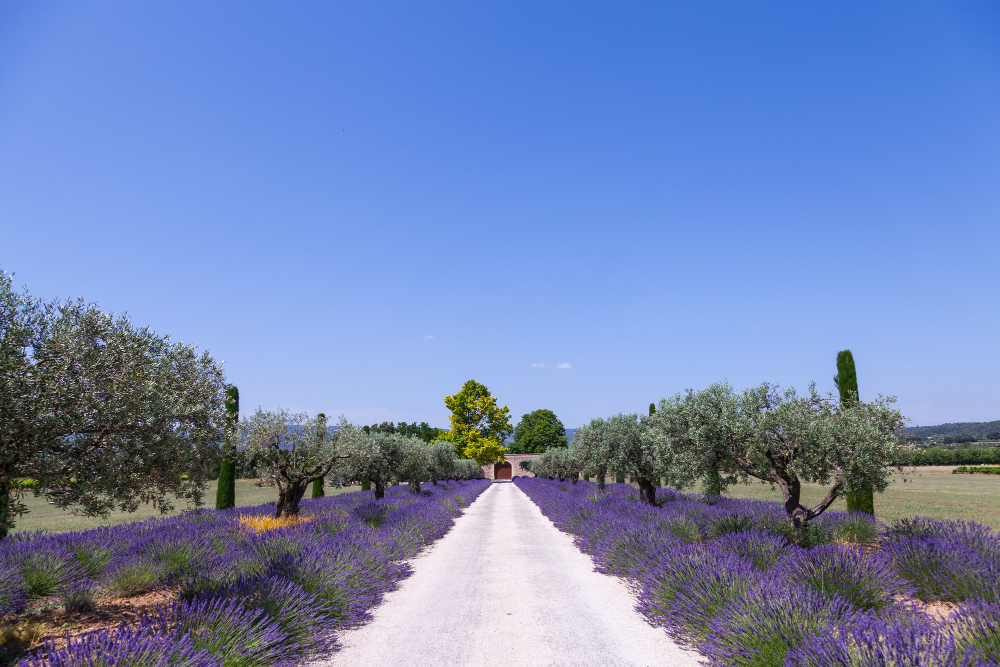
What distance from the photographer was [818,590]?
23.1 ft

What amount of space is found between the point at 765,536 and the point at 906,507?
22.1 m

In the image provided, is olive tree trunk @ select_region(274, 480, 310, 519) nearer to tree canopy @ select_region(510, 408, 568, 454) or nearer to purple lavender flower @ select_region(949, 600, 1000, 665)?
purple lavender flower @ select_region(949, 600, 1000, 665)

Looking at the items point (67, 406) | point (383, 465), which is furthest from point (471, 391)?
point (67, 406)

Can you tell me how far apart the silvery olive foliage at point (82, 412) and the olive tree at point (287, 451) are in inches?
484

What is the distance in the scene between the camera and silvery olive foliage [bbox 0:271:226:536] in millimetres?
5098

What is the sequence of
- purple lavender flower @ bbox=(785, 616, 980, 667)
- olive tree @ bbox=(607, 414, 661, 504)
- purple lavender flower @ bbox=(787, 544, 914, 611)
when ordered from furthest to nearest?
olive tree @ bbox=(607, 414, 661, 504) → purple lavender flower @ bbox=(787, 544, 914, 611) → purple lavender flower @ bbox=(785, 616, 980, 667)

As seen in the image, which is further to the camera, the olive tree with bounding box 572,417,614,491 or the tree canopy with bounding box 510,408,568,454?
the tree canopy with bounding box 510,408,568,454

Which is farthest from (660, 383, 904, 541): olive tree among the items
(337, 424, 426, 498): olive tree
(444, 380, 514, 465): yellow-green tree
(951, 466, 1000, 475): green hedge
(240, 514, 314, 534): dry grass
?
(951, 466, 1000, 475): green hedge

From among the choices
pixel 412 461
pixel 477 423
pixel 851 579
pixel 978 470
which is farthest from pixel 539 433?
pixel 851 579

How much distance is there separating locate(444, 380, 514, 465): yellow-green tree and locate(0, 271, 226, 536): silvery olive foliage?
5913cm

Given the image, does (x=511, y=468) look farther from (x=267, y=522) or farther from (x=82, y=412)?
(x=82, y=412)

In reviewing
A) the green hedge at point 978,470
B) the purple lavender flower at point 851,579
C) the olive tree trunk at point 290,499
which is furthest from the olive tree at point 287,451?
the green hedge at point 978,470

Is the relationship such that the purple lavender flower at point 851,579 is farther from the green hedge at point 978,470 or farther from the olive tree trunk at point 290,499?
the green hedge at point 978,470

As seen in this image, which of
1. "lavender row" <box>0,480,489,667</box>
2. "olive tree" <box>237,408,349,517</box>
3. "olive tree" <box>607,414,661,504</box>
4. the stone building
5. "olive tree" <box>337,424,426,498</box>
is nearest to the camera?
"lavender row" <box>0,480,489,667</box>
